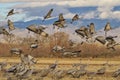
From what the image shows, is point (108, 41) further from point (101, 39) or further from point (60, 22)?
point (60, 22)

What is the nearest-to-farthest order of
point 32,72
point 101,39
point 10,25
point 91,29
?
point 91,29, point 10,25, point 101,39, point 32,72

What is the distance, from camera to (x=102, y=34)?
19156 millimetres

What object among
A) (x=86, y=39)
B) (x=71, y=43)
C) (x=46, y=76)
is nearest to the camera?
(x=86, y=39)

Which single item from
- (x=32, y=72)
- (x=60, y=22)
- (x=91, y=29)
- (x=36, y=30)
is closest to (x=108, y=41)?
(x=91, y=29)

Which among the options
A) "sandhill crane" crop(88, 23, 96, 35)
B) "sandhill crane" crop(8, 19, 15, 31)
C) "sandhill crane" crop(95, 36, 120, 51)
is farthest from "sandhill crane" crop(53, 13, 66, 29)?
"sandhill crane" crop(8, 19, 15, 31)

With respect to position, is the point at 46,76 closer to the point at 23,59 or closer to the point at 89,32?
the point at 23,59

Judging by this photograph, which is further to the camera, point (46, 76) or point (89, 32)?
point (46, 76)

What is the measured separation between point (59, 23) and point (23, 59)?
2.22 meters

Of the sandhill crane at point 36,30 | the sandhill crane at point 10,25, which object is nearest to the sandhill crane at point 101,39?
the sandhill crane at point 36,30

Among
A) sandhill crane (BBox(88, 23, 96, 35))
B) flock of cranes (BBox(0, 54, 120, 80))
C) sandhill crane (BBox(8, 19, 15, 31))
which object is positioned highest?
sandhill crane (BBox(8, 19, 15, 31))

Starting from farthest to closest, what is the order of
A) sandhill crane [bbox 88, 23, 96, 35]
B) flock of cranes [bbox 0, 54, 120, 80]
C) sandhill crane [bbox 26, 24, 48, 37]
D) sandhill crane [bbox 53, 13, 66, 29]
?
flock of cranes [bbox 0, 54, 120, 80], sandhill crane [bbox 53, 13, 66, 29], sandhill crane [bbox 26, 24, 48, 37], sandhill crane [bbox 88, 23, 96, 35]

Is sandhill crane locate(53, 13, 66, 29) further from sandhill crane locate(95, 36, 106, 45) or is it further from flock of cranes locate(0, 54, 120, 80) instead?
flock of cranes locate(0, 54, 120, 80)

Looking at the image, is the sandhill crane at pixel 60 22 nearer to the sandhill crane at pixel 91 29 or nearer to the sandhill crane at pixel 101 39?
the sandhill crane at pixel 91 29

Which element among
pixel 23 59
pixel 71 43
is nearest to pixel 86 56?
pixel 71 43
